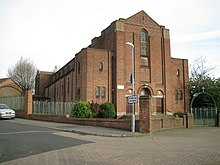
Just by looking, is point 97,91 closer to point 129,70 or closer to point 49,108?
point 129,70

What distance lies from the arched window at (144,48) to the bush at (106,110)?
994cm

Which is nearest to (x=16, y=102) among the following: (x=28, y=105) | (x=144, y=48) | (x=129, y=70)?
(x=28, y=105)

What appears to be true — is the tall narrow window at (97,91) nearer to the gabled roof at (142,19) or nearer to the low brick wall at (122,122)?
the low brick wall at (122,122)

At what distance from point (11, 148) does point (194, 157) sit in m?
7.49

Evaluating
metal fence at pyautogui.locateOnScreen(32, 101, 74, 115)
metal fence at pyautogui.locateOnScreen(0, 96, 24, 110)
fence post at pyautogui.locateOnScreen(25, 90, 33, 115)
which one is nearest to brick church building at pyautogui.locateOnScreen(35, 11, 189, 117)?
metal fence at pyautogui.locateOnScreen(32, 101, 74, 115)

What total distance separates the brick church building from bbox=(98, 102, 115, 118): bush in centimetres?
236

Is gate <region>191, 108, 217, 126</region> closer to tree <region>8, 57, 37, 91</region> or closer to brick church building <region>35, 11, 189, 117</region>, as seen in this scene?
brick church building <region>35, 11, 189, 117</region>

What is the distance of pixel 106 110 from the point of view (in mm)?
34969

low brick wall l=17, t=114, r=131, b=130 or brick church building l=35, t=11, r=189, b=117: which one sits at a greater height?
brick church building l=35, t=11, r=189, b=117

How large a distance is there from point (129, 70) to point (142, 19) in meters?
8.70

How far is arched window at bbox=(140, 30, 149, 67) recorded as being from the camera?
41781mm

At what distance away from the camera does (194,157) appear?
10.7 meters

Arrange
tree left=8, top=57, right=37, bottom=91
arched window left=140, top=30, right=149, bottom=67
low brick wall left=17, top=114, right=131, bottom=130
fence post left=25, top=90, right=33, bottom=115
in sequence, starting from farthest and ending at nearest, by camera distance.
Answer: tree left=8, top=57, right=37, bottom=91, arched window left=140, top=30, right=149, bottom=67, fence post left=25, top=90, right=33, bottom=115, low brick wall left=17, top=114, right=131, bottom=130

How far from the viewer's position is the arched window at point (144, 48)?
137 ft
